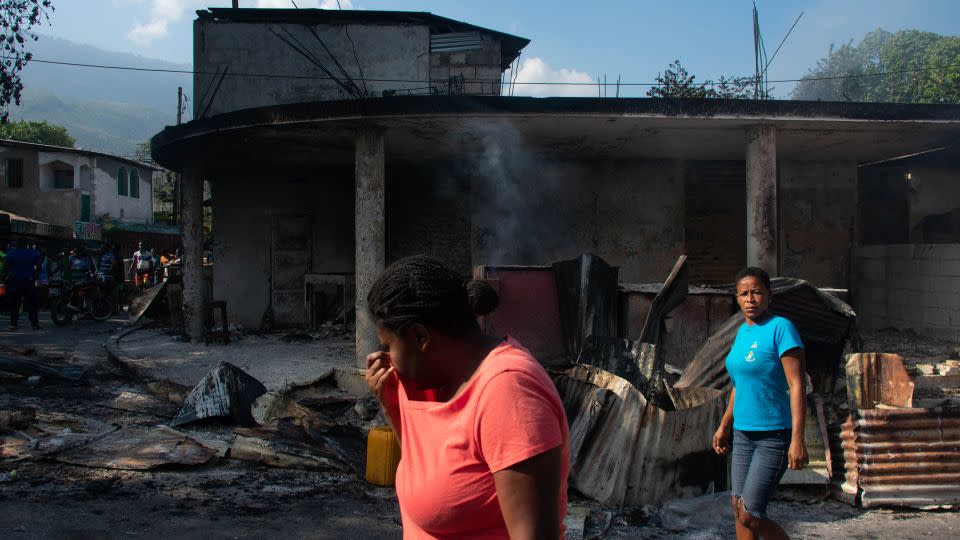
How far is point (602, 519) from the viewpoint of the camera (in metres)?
4.64

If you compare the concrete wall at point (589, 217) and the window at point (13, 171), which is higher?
the window at point (13, 171)

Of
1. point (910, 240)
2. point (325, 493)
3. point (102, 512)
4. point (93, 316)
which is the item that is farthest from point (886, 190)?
point (93, 316)

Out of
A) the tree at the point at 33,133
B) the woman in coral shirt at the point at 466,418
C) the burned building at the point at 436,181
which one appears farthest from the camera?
the tree at the point at 33,133

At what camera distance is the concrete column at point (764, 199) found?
8617 mm

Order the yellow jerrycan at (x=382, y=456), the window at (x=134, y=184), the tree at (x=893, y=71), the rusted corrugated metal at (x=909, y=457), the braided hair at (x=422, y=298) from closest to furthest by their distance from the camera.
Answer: the braided hair at (x=422, y=298) < the rusted corrugated metal at (x=909, y=457) < the yellow jerrycan at (x=382, y=456) < the tree at (x=893, y=71) < the window at (x=134, y=184)

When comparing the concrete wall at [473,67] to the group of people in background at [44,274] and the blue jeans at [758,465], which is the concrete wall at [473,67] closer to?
the group of people in background at [44,274]

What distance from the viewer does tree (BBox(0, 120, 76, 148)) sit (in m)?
44.3

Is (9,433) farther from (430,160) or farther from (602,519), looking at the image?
(430,160)

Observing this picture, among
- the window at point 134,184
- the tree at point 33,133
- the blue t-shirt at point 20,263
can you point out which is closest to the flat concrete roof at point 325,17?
the blue t-shirt at point 20,263

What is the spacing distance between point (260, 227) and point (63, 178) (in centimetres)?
2375

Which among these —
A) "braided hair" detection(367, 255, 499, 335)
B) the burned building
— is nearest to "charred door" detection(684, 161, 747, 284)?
the burned building

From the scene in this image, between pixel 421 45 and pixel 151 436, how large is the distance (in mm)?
Answer: 10518

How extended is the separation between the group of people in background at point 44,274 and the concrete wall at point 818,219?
13.4m

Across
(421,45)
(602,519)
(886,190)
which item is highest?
(421,45)
